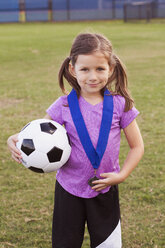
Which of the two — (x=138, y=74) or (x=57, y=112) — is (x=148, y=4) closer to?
(x=138, y=74)

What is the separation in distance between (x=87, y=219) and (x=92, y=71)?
33.4 inches

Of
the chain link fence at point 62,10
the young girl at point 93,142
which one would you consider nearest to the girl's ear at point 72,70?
the young girl at point 93,142

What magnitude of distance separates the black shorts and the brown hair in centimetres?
56

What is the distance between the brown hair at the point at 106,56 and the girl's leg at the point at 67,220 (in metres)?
0.60

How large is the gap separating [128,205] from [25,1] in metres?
35.3

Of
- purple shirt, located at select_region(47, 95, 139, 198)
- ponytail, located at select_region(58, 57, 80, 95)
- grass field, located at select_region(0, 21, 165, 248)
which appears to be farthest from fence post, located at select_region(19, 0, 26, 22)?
purple shirt, located at select_region(47, 95, 139, 198)

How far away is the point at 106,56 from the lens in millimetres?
2164

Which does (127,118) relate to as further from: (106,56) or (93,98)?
(106,56)

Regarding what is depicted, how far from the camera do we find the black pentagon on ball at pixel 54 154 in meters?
2.23

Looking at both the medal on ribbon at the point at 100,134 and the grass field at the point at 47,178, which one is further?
the grass field at the point at 47,178

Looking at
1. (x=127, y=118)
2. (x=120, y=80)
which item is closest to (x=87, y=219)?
(x=127, y=118)

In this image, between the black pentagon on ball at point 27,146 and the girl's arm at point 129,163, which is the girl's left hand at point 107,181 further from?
the black pentagon on ball at point 27,146

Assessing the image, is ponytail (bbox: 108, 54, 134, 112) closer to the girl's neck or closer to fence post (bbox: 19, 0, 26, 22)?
the girl's neck

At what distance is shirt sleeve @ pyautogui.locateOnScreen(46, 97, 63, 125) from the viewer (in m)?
Answer: 2.28
